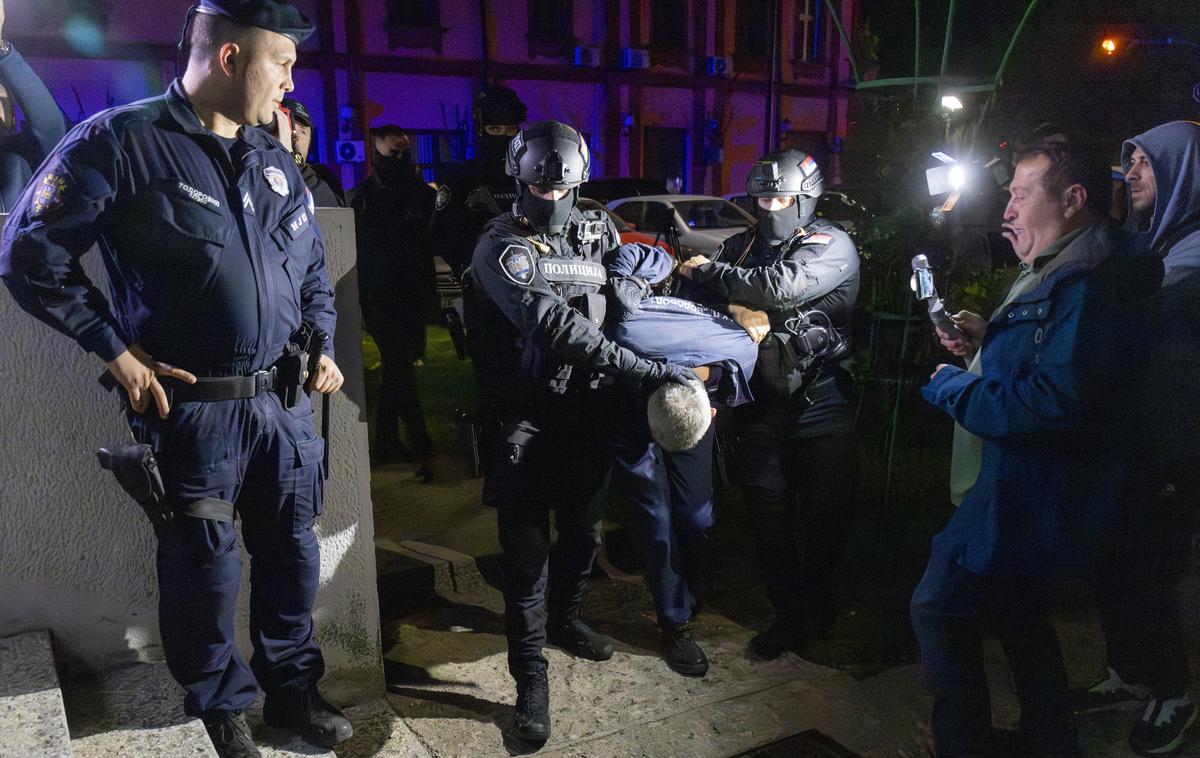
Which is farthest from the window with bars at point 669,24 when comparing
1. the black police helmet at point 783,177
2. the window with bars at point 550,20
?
the black police helmet at point 783,177

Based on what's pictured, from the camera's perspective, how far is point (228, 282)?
8.27ft

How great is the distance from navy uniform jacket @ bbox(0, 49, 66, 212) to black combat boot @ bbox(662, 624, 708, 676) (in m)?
3.02

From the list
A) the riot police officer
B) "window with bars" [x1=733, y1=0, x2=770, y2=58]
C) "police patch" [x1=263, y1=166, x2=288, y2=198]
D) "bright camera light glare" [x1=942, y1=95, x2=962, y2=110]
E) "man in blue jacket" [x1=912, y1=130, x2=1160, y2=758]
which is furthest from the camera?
"window with bars" [x1=733, y1=0, x2=770, y2=58]

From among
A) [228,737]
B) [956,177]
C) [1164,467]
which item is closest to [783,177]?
[956,177]

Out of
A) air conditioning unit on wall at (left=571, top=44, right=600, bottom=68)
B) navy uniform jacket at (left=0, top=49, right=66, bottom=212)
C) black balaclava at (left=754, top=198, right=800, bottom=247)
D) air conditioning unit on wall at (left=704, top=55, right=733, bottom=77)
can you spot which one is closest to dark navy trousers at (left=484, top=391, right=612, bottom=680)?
black balaclava at (left=754, top=198, right=800, bottom=247)

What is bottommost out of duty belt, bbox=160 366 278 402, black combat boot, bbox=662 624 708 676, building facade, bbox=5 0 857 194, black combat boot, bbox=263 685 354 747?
black combat boot, bbox=662 624 708 676

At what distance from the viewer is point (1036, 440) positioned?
2.37 m

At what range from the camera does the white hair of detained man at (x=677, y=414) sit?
317cm

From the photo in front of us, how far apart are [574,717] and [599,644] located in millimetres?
440

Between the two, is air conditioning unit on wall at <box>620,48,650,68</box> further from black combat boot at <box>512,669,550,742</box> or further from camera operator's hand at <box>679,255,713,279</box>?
A: black combat boot at <box>512,669,550,742</box>

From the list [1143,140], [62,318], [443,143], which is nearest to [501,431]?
[62,318]

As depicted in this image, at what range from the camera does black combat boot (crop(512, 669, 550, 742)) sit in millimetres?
3184

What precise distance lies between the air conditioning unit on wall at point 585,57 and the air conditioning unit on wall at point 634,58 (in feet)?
2.40

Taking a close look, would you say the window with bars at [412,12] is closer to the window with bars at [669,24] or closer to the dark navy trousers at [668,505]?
the window with bars at [669,24]
